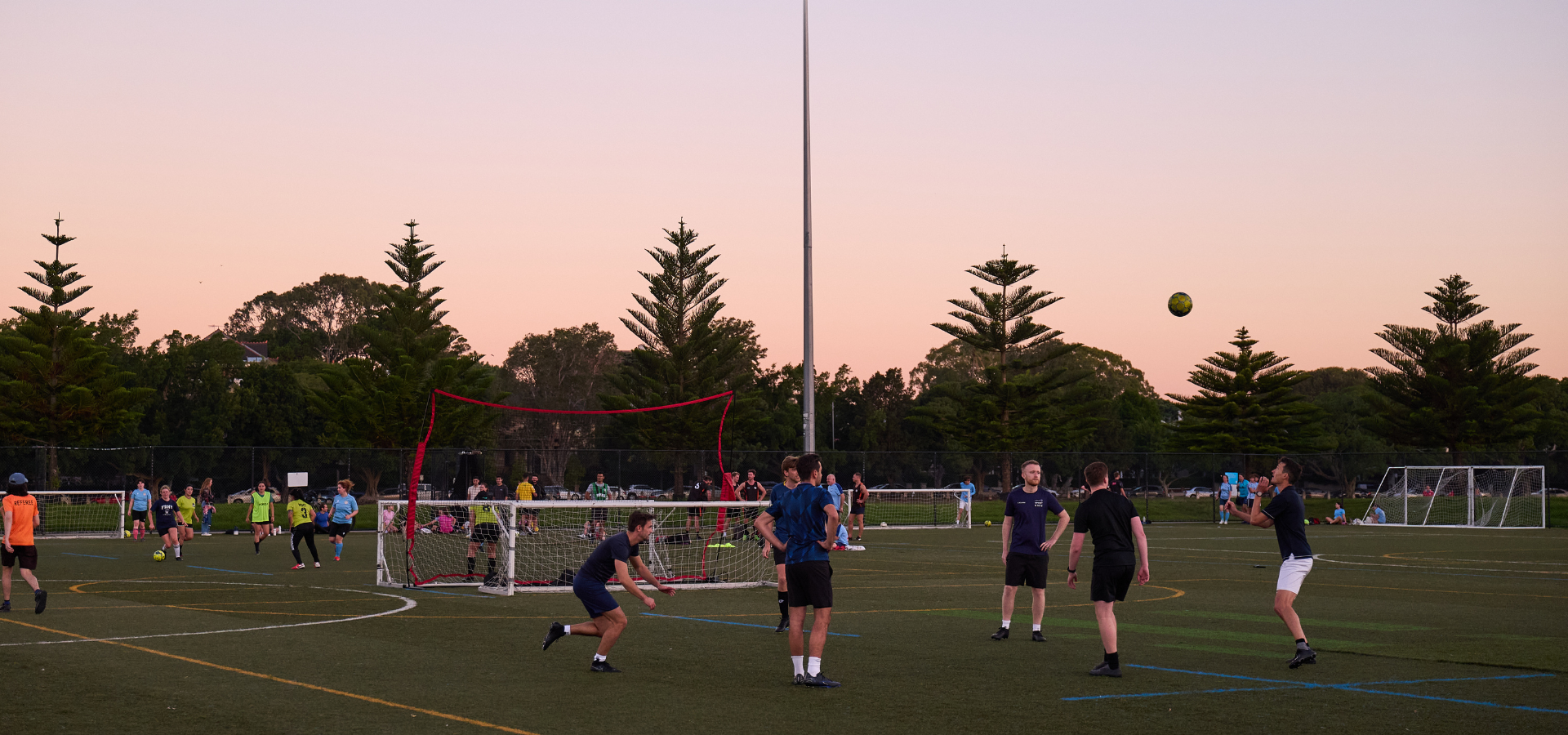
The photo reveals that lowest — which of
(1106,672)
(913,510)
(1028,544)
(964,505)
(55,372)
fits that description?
(1106,672)

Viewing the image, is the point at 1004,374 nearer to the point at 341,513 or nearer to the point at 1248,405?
the point at 1248,405

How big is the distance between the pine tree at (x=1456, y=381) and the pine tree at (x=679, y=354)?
31.2m

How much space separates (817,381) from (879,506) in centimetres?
5470

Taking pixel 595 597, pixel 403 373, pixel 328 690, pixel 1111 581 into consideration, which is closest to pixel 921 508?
pixel 403 373

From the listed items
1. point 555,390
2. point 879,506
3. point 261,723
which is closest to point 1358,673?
point 261,723

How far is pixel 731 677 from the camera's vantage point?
9.67 m

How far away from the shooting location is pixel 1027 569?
39.7ft

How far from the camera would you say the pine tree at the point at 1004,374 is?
212 ft

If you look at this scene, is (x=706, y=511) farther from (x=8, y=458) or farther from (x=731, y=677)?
(x=8, y=458)

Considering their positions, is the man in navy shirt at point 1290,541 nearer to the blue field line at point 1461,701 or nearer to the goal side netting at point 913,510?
the blue field line at point 1461,701

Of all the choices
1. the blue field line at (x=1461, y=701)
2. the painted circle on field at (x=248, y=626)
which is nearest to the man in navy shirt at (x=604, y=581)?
the painted circle on field at (x=248, y=626)

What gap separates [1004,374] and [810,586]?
187ft

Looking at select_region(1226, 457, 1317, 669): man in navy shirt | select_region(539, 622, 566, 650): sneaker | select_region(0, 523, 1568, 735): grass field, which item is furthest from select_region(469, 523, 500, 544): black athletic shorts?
select_region(1226, 457, 1317, 669): man in navy shirt

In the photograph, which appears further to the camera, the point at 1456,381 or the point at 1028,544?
the point at 1456,381
